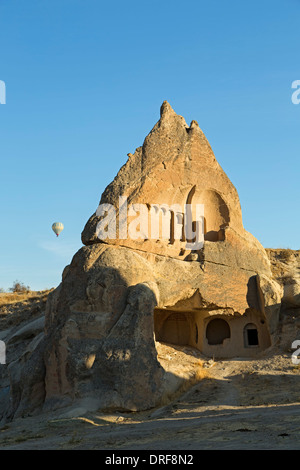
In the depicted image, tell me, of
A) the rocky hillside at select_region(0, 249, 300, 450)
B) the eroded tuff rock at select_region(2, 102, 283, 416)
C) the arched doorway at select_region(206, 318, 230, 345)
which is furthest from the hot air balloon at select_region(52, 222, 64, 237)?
the arched doorway at select_region(206, 318, 230, 345)

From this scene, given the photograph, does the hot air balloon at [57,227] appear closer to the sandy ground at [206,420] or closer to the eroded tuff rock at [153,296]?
the eroded tuff rock at [153,296]

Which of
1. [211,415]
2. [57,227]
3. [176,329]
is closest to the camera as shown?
[211,415]

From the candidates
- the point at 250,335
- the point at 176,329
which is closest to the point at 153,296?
the point at 176,329

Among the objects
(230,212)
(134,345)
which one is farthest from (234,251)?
(134,345)

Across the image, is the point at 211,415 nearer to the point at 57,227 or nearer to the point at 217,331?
the point at 217,331

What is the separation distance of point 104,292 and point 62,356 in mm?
1961

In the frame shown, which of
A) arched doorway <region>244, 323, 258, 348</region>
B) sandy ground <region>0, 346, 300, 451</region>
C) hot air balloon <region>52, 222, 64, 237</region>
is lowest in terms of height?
sandy ground <region>0, 346, 300, 451</region>

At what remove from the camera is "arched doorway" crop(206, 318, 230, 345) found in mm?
16938

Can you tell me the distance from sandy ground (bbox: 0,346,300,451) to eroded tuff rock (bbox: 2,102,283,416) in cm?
74

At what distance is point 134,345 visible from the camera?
42.4 feet

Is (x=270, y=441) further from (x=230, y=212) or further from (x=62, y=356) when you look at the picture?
(x=230, y=212)

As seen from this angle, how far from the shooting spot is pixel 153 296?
13.8m

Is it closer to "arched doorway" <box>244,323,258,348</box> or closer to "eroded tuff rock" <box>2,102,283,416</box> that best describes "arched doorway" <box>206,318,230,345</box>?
"eroded tuff rock" <box>2,102,283,416</box>

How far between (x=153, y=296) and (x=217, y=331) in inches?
164
